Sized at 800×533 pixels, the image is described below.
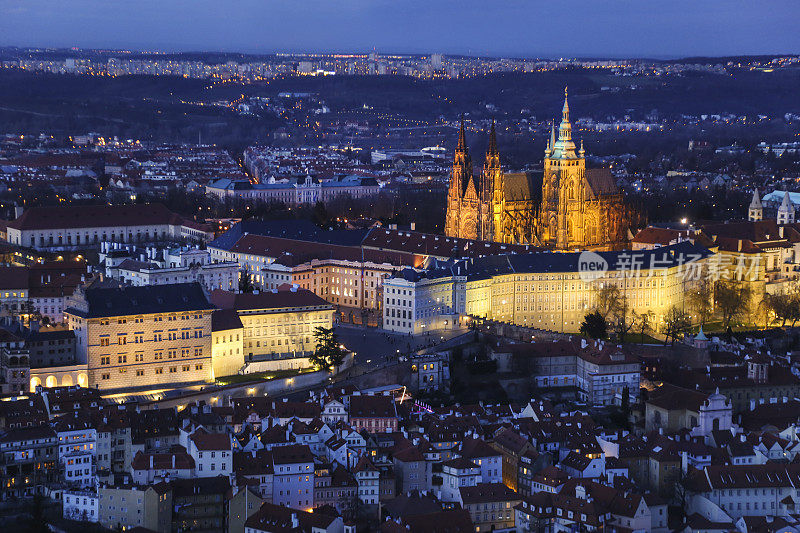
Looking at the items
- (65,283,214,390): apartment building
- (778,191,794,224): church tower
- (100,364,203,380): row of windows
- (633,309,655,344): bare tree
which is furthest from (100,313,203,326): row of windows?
(778,191,794,224): church tower

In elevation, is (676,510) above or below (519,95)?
below

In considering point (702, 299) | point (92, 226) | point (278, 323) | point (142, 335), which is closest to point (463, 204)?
point (702, 299)

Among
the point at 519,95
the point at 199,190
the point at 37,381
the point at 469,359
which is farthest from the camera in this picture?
the point at 519,95

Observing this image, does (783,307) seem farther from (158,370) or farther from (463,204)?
(158,370)

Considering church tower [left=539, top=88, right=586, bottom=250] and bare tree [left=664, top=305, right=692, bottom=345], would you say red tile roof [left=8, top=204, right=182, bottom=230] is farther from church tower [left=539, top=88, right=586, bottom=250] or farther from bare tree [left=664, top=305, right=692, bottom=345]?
bare tree [left=664, top=305, right=692, bottom=345]

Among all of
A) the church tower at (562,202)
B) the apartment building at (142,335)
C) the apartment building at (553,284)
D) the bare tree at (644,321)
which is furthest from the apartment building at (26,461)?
the church tower at (562,202)

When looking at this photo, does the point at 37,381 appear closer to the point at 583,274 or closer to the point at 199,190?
the point at 583,274

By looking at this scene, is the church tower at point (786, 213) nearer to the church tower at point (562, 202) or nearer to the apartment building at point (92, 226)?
the church tower at point (562, 202)

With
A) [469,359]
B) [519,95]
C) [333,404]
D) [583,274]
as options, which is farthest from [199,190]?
[519,95]
